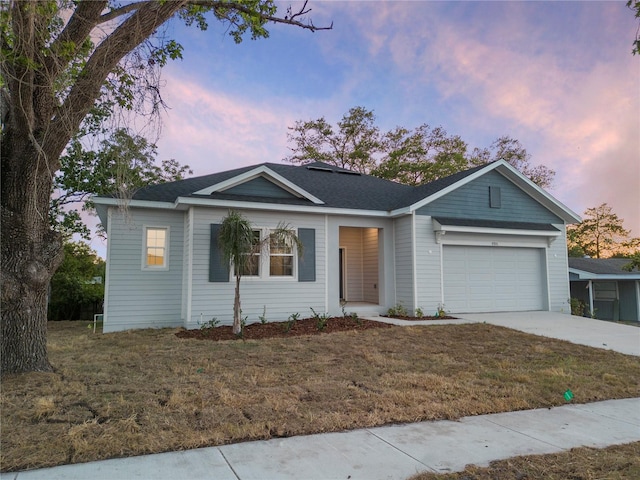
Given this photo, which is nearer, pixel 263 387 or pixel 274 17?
pixel 263 387

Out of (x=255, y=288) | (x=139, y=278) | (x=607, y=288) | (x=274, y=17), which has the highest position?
(x=274, y=17)

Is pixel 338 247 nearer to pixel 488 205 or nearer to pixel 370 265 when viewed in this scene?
pixel 370 265

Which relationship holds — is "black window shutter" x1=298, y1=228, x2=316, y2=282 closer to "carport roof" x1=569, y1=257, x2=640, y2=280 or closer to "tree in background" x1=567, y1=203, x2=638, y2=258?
"carport roof" x1=569, y1=257, x2=640, y2=280

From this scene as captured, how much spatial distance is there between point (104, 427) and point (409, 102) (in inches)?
649

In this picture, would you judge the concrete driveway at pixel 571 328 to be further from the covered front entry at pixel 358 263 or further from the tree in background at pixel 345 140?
the tree in background at pixel 345 140

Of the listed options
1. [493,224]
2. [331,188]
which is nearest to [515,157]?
[493,224]

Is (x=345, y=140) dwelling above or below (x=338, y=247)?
above

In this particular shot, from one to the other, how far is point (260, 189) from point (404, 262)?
489 centimetres

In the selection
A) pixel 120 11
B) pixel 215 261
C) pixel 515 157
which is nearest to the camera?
pixel 120 11

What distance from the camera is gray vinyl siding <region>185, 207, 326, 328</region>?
1018 cm

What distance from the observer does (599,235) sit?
39531 mm

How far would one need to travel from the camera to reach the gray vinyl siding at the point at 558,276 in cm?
1379

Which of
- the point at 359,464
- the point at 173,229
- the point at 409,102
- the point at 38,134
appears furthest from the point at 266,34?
the point at 409,102

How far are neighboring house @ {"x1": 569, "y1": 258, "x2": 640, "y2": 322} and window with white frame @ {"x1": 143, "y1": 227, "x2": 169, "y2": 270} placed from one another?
18798mm
